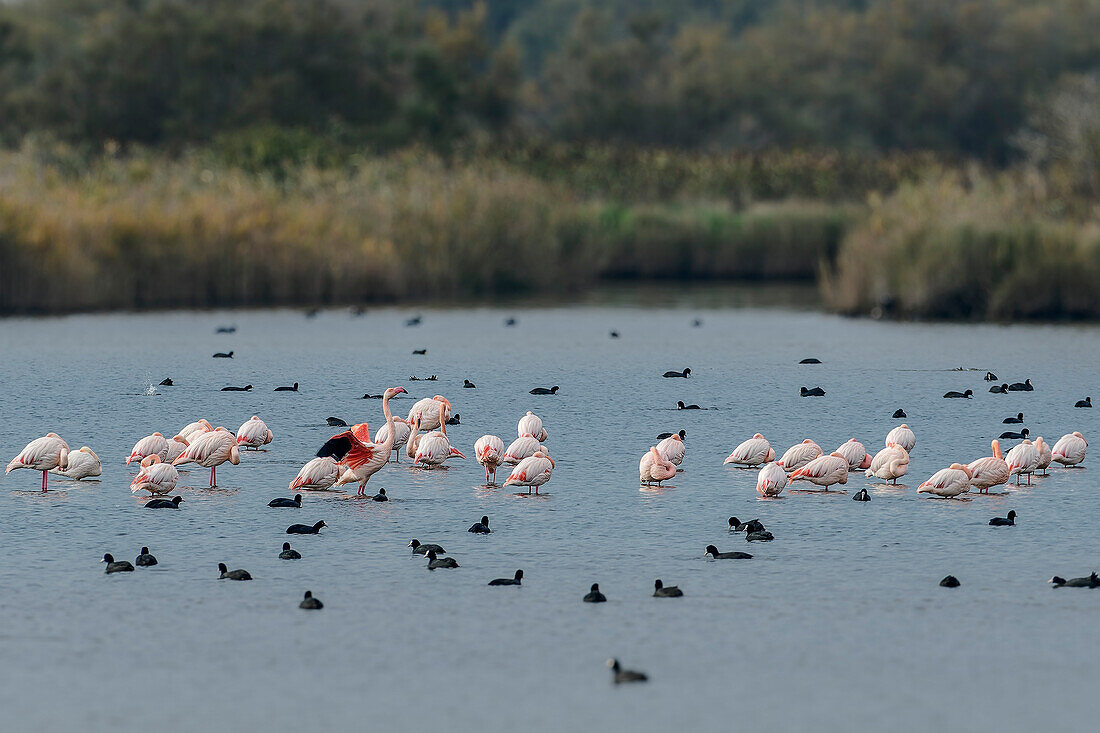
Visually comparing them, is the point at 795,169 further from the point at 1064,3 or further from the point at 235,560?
the point at 1064,3

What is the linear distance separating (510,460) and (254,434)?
2926 mm

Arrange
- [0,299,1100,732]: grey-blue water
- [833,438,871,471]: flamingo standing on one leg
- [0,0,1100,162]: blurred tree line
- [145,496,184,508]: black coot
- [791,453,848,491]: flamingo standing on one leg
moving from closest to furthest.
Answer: [0,299,1100,732]: grey-blue water, [145,496,184,508]: black coot, [791,453,848,491]: flamingo standing on one leg, [833,438,871,471]: flamingo standing on one leg, [0,0,1100,162]: blurred tree line

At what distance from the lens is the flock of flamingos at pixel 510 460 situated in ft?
47.4

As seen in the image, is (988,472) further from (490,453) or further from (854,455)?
(490,453)

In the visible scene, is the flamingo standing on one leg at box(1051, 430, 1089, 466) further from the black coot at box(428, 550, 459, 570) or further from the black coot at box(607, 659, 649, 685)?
the black coot at box(607, 659, 649, 685)

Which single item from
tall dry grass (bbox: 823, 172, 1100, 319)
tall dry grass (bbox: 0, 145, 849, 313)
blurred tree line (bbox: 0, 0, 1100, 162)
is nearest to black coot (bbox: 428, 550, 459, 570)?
tall dry grass (bbox: 823, 172, 1100, 319)

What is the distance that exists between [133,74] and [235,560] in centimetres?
5646

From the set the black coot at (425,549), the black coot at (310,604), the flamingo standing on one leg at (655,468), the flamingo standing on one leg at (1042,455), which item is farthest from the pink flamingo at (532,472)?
the flamingo standing on one leg at (1042,455)

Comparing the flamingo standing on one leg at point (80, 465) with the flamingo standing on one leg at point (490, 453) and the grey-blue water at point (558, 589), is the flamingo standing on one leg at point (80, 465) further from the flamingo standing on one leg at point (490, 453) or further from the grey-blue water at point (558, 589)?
the flamingo standing on one leg at point (490, 453)

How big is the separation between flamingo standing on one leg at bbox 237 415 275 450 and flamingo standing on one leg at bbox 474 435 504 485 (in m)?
2.65

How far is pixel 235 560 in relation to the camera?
12016 millimetres

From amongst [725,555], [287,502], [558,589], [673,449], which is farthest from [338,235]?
[558,589]

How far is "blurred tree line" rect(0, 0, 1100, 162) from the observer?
213 ft

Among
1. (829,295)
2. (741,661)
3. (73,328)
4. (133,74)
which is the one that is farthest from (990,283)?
(133,74)
